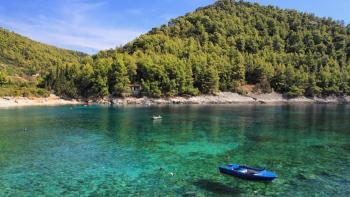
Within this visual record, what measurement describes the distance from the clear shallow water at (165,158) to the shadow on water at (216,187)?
0.09 m

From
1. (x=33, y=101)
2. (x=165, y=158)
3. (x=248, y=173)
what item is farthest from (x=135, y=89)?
(x=248, y=173)

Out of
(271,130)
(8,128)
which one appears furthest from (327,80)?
(8,128)

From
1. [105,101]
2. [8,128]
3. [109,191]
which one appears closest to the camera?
[109,191]

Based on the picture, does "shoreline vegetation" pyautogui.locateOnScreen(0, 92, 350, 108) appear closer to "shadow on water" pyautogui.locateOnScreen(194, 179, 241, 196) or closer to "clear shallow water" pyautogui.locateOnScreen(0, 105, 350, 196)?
"clear shallow water" pyautogui.locateOnScreen(0, 105, 350, 196)

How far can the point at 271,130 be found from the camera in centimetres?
7169

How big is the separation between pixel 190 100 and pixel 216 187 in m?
124

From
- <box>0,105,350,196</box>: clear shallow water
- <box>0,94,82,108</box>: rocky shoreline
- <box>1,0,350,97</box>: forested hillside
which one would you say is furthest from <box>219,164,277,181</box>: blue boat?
<box>1,0,350,97</box>: forested hillside

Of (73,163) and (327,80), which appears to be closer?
(73,163)

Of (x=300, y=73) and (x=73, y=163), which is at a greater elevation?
(x=300, y=73)

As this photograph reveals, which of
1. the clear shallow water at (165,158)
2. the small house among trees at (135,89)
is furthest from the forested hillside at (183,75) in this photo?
the clear shallow water at (165,158)

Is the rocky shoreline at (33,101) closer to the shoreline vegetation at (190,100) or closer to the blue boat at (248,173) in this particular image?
the shoreline vegetation at (190,100)

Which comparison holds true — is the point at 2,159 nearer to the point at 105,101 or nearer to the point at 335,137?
the point at 335,137

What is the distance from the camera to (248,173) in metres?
34.2

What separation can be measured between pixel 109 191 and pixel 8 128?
153 feet
